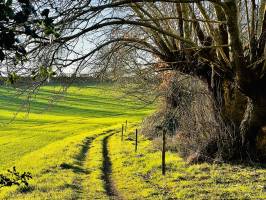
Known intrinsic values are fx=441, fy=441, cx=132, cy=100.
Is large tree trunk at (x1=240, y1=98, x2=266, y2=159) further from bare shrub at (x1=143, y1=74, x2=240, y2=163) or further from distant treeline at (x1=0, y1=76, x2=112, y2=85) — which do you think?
distant treeline at (x1=0, y1=76, x2=112, y2=85)

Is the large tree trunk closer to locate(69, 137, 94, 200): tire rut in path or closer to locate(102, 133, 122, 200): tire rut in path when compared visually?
locate(102, 133, 122, 200): tire rut in path

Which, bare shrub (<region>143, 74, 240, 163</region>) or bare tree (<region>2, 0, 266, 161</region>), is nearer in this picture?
bare tree (<region>2, 0, 266, 161</region>)

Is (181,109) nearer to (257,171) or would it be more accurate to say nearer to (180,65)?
(180,65)

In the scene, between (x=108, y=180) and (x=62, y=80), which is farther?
(x=108, y=180)

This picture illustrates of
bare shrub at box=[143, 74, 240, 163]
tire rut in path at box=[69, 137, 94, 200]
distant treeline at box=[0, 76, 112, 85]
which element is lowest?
tire rut in path at box=[69, 137, 94, 200]

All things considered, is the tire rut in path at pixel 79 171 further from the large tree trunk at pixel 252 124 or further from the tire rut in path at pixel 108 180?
the large tree trunk at pixel 252 124

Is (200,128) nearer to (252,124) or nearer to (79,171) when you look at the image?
(252,124)

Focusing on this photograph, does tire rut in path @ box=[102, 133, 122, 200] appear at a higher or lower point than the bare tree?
lower

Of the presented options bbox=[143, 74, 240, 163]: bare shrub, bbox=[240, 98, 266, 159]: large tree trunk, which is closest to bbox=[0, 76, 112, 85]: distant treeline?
bbox=[240, 98, 266, 159]: large tree trunk

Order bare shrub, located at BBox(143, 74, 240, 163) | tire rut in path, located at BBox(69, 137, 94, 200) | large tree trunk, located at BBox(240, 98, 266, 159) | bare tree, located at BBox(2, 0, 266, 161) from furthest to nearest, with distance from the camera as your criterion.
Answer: bare shrub, located at BBox(143, 74, 240, 163), tire rut in path, located at BBox(69, 137, 94, 200), large tree trunk, located at BBox(240, 98, 266, 159), bare tree, located at BBox(2, 0, 266, 161)

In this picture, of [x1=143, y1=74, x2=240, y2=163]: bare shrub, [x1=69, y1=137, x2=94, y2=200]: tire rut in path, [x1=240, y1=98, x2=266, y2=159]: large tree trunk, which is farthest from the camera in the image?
[x1=143, y1=74, x2=240, y2=163]: bare shrub

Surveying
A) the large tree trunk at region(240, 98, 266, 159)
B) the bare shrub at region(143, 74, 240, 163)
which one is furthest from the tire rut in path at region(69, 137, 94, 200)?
the large tree trunk at region(240, 98, 266, 159)

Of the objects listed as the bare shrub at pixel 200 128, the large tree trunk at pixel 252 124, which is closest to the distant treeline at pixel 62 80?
the large tree trunk at pixel 252 124

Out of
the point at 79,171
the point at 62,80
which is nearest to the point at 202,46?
the point at 62,80
